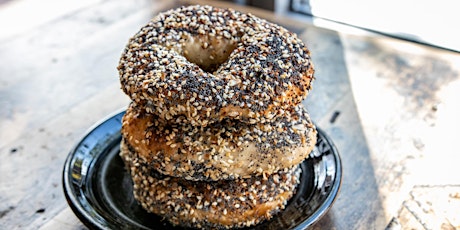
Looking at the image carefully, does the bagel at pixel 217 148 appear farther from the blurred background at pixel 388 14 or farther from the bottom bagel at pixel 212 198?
the blurred background at pixel 388 14

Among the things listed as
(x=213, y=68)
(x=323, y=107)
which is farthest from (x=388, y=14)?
(x=213, y=68)

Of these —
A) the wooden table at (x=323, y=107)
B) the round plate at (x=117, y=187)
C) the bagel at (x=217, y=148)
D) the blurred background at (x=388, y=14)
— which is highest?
the bagel at (x=217, y=148)

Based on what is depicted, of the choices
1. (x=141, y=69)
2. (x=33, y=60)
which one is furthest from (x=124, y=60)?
(x=33, y=60)

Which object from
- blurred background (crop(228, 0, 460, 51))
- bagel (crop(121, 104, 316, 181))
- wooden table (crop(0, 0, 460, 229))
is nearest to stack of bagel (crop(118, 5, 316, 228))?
bagel (crop(121, 104, 316, 181))

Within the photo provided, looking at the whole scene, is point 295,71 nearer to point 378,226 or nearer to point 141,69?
point 141,69

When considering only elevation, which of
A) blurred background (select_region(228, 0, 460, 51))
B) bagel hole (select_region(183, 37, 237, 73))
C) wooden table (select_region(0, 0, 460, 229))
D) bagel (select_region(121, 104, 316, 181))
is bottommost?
blurred background (select_region(228, 0, 460, 51))

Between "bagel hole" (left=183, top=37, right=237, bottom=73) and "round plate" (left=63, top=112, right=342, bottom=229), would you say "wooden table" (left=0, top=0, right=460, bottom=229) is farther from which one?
"bagel hole" (left=183, top=37, right=237, bottom=73)

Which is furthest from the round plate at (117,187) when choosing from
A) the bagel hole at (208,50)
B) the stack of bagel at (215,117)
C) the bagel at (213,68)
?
the bagel hole at (208,50)

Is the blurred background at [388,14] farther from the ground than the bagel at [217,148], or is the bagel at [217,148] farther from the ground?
the bagel at [217,148]
